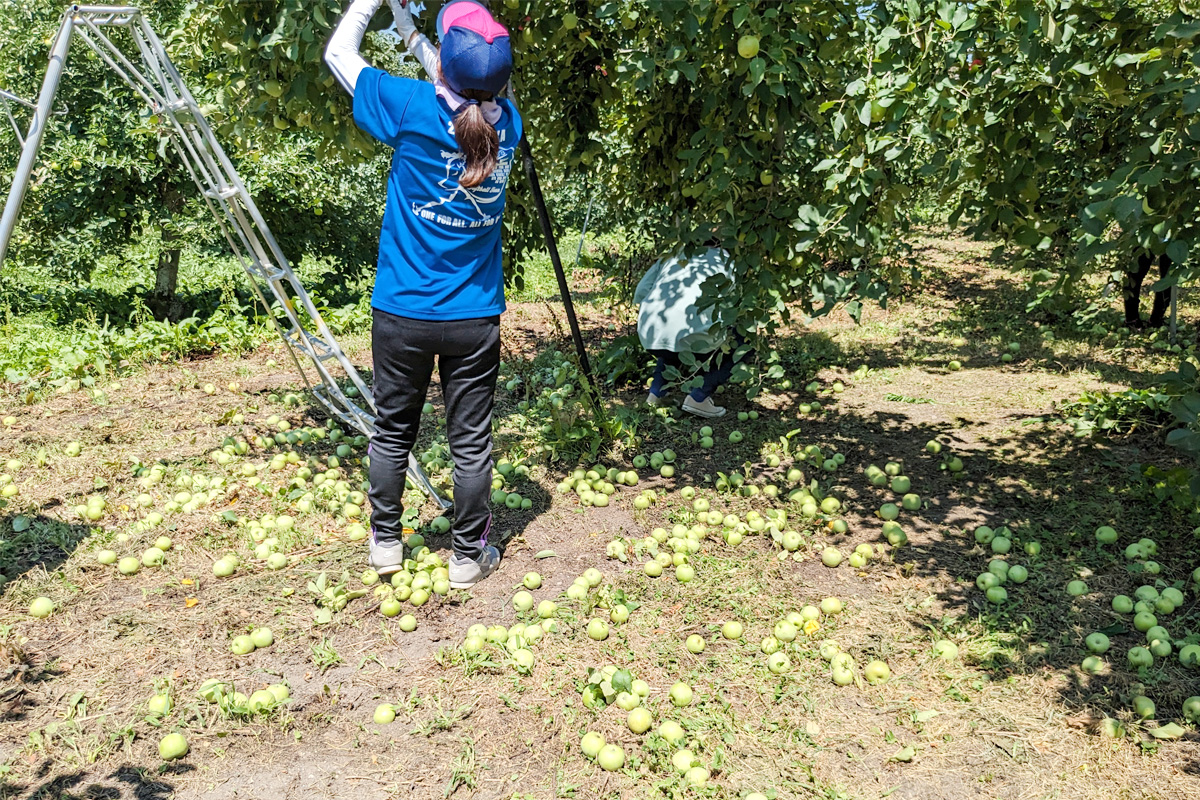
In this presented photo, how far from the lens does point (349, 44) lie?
9.11 feet

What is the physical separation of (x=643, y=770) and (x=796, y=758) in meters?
0.45

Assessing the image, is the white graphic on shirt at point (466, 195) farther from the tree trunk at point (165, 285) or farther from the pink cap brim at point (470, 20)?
the tree trunk at point (165, 285)

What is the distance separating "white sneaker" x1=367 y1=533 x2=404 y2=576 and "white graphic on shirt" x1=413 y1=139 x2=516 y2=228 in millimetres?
1280

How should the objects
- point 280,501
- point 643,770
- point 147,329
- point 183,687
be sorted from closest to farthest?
point 643,770 < point 183,687 < point 280,501 < point 147,329

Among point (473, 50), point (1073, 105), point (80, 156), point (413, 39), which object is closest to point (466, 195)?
point (473, 50)

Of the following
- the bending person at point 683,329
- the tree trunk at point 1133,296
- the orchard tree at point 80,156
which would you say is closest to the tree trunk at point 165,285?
the orchard tree at point 80,156

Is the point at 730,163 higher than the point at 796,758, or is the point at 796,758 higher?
the point at 730,163

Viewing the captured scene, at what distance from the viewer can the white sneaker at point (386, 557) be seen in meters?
3.21

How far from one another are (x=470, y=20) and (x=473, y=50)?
136 mm

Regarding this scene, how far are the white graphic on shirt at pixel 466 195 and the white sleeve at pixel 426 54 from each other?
12.1 inches

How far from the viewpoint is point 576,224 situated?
1378 centimetres

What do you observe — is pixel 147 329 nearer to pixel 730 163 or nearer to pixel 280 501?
pixel 280 501

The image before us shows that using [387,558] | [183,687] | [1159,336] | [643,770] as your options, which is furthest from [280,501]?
[1159,336]

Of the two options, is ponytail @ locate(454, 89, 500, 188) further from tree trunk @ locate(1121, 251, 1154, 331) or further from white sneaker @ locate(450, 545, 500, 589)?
tree trunk @ locate(1121, 251, 1154, 331)
